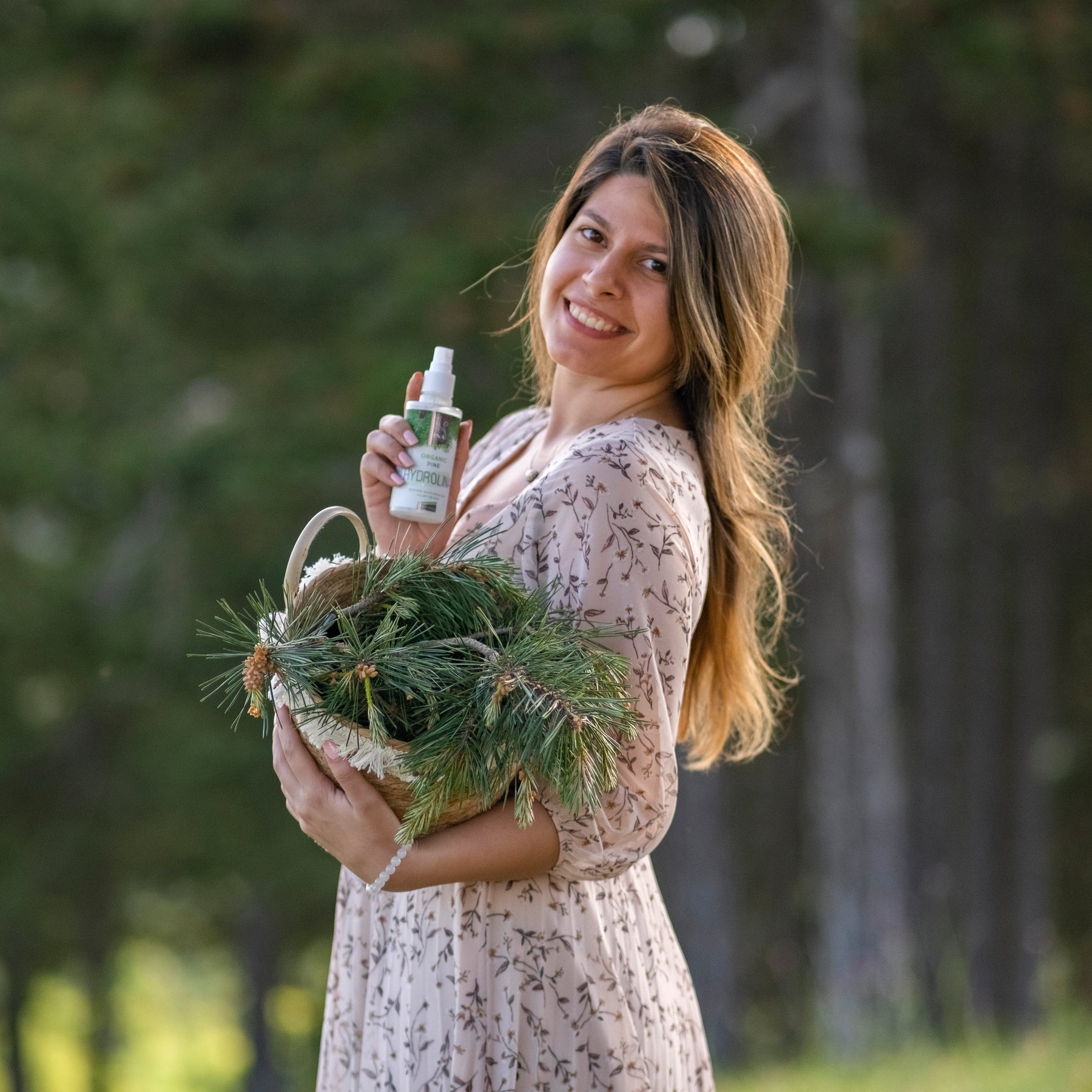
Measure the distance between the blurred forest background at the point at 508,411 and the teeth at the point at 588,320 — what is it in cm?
172

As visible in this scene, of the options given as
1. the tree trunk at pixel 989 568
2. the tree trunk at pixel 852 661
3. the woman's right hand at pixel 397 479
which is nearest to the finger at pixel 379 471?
the woman's right hand at pixel 397 479

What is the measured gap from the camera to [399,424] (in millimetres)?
1628

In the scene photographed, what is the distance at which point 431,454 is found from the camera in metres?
1.62

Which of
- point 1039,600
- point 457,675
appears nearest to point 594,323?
point 457,675

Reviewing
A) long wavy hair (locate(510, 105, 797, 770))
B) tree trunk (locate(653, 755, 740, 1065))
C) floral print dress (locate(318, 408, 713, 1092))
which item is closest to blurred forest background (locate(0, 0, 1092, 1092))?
tree trunk (locate(653, 755, 740, 1065))

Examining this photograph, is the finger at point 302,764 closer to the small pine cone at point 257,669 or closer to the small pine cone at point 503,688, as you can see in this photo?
the small pine cone at point 257,669

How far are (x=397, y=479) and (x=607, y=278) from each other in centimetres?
34

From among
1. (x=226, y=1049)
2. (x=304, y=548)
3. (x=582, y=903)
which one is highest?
(x=304, y=548)

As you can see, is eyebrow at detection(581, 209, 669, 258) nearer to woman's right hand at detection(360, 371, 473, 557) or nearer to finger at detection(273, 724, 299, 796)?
woman's right hand at detection(360, 371, 473, 557)

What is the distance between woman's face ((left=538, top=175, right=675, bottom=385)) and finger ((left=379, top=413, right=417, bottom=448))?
0.68 feet

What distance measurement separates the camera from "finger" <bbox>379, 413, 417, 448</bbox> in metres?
1.62

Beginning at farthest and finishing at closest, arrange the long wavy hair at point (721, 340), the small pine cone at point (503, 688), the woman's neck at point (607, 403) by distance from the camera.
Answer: the woman's neck at point (607, 403), the long wavy hair at point (721, 340), the small pine cone at point (503, 688)

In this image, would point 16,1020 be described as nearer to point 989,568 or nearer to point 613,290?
point 989,568

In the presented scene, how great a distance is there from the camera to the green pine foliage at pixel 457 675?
1309 millimetres
